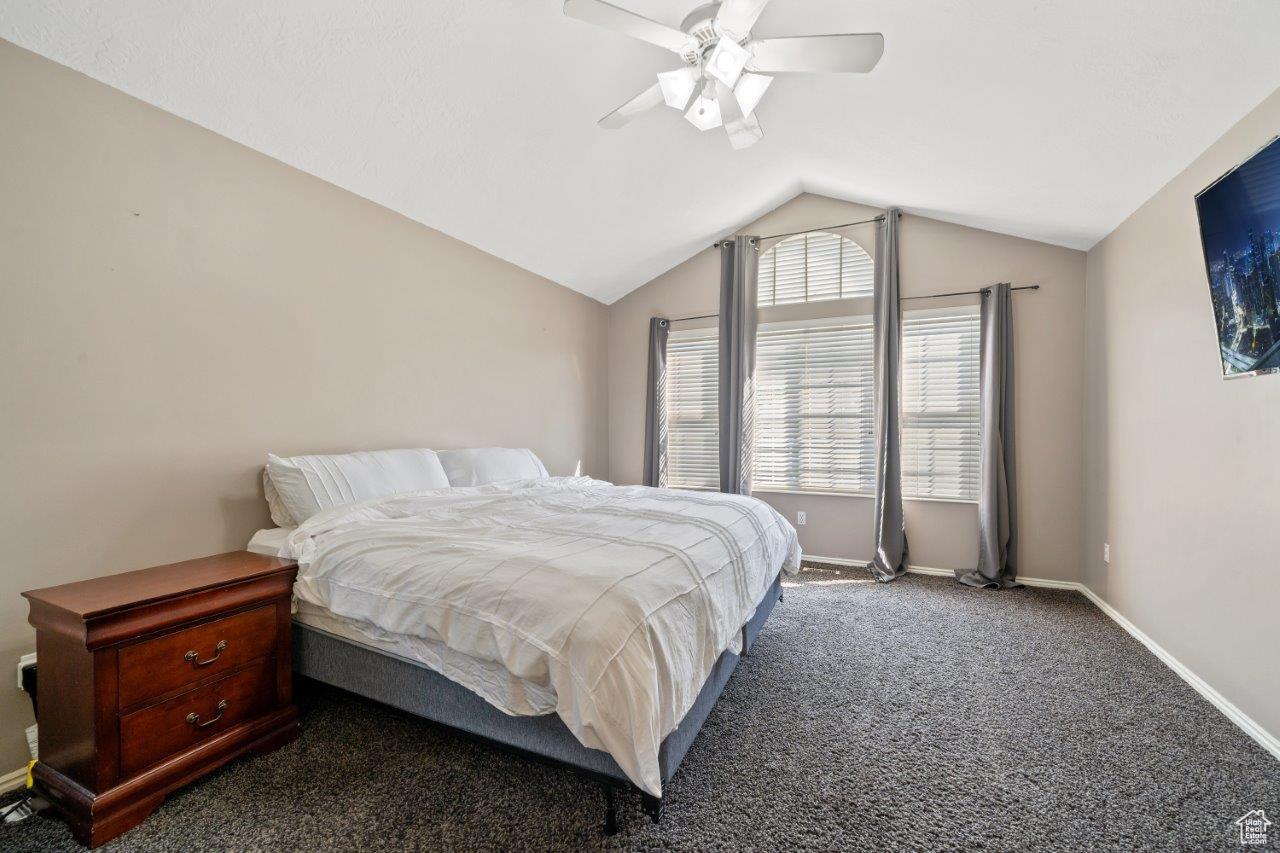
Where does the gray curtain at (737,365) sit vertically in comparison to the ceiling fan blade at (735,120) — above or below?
below

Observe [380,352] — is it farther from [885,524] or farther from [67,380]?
[885,524]

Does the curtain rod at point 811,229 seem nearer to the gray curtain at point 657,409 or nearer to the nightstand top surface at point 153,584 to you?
the gray curtain at point 657,409

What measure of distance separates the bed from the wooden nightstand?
195 mm

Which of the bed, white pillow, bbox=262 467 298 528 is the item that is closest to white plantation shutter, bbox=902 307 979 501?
the bed

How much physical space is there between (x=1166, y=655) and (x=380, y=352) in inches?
176

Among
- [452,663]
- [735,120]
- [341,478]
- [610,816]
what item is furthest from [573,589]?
[735,120]

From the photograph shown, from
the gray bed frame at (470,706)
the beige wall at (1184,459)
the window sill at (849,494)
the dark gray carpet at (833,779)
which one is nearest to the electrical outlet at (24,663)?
the dark gray carpet at (833,779)

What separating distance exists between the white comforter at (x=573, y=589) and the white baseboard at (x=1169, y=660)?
1815 millimetres

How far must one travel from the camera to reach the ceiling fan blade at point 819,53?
5.92 feet

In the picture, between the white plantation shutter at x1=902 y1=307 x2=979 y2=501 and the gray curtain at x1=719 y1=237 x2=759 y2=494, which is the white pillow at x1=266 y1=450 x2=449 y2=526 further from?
the white plantation shutter at x1=902 y1=307 x2=979 y2=501

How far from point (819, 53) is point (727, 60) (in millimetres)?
340

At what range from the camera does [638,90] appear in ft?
8.97

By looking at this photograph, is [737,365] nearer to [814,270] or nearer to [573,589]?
[814,270]

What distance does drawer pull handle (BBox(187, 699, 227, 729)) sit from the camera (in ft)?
5.34
